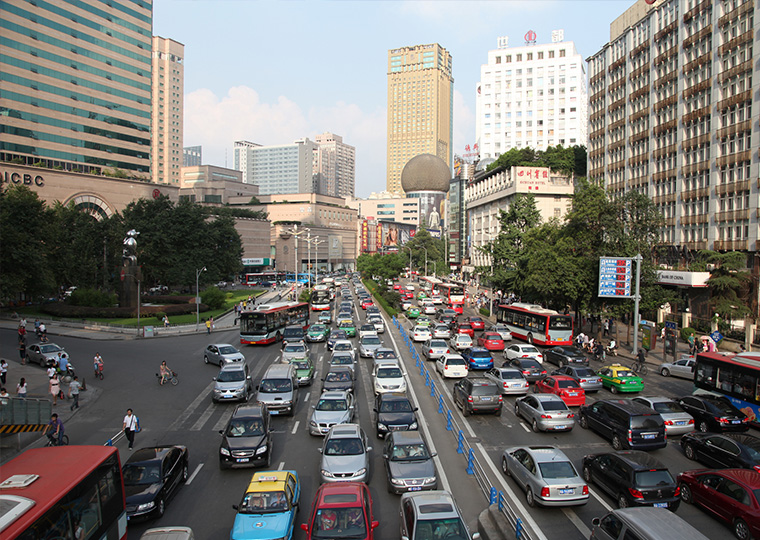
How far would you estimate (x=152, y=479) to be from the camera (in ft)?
43.9

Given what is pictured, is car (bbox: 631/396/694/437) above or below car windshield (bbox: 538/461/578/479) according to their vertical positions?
below

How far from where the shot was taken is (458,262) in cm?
13800

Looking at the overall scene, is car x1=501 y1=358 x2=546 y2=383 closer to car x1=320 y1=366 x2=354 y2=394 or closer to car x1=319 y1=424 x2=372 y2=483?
car x1=320 y1=366 x2=354 y2=394

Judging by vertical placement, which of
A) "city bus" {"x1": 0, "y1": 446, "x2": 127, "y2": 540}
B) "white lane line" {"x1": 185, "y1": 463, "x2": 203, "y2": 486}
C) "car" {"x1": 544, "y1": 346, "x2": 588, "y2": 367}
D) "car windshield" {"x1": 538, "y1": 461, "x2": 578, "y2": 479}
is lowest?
"white lane line" {"x1": 185, "y1": 463, "x2": 203, "y2": 486}

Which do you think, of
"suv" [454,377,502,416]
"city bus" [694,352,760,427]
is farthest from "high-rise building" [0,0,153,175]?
"city bus" [694,352,760,427]

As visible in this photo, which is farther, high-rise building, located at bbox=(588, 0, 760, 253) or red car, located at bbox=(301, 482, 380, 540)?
high-rise building, located at bbox=(588, 0, 760, 253)

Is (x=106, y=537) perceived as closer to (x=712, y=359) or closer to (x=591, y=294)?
(x=712, y=359)

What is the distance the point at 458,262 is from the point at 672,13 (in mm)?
88931

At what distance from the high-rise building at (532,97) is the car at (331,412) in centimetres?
10406

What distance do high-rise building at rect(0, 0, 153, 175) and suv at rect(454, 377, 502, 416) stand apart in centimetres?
7892

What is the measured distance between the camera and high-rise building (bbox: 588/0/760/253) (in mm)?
43031

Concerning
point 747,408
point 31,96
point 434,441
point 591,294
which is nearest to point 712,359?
point 747,408

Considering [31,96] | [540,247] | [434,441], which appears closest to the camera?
[434,441]

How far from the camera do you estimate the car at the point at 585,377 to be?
25.7 metres
